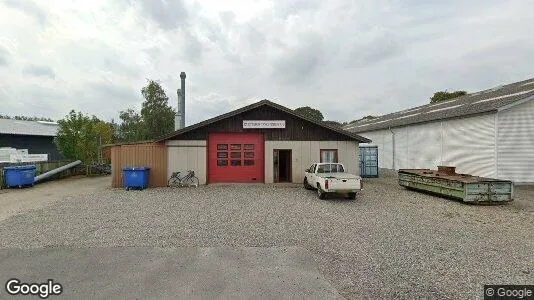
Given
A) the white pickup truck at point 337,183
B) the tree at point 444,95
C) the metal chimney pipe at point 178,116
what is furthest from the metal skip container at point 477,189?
the tree at point 444,95

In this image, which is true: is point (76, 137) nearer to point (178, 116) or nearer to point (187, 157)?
point (178, 116)

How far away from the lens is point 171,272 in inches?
201

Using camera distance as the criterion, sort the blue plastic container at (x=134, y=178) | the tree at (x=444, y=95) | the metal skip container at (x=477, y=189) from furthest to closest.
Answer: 1. the tree at (x=444, y=95)
2. the blue plastic container at (x=134, y=178)
3. the metal skip container at (x=477, y=189)

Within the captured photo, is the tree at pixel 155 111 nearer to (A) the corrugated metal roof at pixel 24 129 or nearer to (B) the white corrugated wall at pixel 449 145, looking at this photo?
(A) the corrugated metal roof at pixel 24 129

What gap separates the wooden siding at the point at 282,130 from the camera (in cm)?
1728

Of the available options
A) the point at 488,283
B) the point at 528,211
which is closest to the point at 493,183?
the point at 528,211

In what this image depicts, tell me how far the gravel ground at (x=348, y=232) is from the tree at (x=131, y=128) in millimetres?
23938

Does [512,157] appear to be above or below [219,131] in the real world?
below

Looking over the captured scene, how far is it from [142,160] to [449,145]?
810 inches

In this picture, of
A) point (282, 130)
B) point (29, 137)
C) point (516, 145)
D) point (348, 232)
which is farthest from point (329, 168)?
point (29, 137)

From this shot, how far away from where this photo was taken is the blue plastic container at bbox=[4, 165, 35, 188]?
16516 millimetres

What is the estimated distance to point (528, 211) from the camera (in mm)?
10297

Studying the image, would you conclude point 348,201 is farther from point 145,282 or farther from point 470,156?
point 470,156

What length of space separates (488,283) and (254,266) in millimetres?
4091
